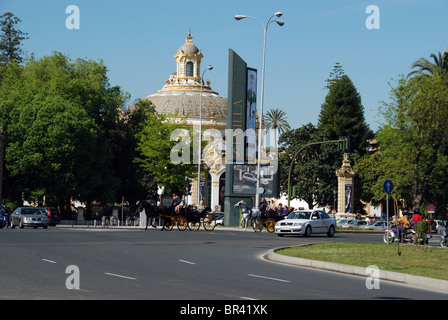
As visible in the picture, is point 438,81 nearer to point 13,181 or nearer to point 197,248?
point 13,181

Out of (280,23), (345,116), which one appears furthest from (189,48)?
(280,23)

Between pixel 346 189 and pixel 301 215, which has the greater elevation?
pixel 346 189

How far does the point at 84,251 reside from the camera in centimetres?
2330

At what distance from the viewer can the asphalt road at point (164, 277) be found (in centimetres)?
1265

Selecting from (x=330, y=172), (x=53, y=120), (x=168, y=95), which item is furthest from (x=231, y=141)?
(x=168, y=95)

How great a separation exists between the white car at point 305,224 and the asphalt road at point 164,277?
11.1m

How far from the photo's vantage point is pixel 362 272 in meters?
18.4

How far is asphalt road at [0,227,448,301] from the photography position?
1265 centimetres

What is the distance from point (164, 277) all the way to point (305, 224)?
2202cm

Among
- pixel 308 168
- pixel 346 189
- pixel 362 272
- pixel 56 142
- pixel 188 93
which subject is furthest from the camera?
pixel 188 93

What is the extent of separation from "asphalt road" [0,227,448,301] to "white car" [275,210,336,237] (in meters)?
11.1

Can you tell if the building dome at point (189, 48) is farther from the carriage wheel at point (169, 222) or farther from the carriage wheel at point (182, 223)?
the carriage wheel at point (169, 222)

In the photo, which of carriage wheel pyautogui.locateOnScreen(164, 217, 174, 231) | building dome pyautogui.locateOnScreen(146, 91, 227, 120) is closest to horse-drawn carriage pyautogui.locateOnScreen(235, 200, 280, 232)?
carriage wheel pyautogui.locateOnScreen(164, 217, 174, 231)

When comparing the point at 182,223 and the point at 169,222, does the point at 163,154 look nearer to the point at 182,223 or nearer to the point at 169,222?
the point at 182,223
